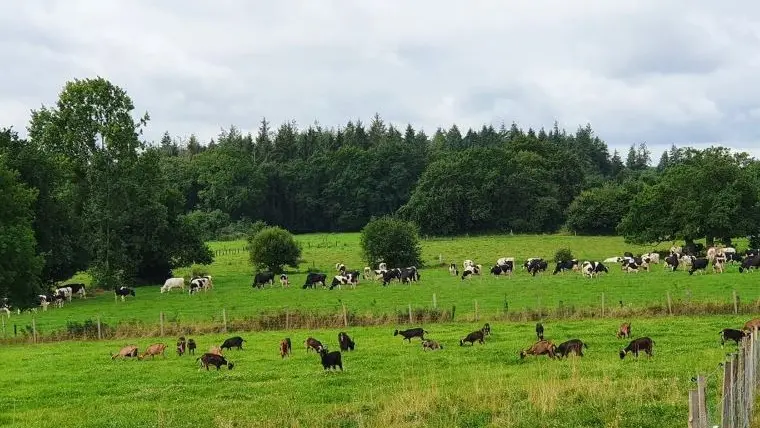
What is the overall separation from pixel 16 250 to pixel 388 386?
2955 cm

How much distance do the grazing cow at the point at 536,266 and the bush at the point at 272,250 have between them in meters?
21.8

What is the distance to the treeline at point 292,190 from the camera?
5456cm

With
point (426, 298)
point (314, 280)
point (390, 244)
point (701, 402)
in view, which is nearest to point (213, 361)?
point (701, 402)

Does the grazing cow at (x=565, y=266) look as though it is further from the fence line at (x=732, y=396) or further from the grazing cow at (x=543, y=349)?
the fence line at (x=732, y=396)

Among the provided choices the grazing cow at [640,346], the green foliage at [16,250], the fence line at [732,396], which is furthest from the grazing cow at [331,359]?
the green foliage at [16,250]

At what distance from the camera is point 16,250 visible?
4016cm

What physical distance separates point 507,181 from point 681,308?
82.3 meters

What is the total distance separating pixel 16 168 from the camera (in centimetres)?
5234

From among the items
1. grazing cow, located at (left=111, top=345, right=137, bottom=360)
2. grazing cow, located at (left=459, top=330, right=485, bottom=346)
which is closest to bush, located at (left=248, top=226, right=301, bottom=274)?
grazing cow, located at (left=111, top=345, right=137, bottom=360)

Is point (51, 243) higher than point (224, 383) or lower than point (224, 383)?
higher

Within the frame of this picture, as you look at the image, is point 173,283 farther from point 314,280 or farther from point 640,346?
point 640,346

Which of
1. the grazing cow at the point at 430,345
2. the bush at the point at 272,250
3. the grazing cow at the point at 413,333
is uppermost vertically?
the bush at the point at 272,250

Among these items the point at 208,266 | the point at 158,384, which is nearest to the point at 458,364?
the point at 158,384

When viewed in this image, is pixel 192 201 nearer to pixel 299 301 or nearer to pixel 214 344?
pixel 299 301
